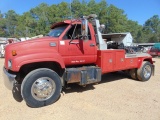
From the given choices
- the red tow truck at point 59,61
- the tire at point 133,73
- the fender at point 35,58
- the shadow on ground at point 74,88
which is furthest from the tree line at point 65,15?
the fender at point 35,58

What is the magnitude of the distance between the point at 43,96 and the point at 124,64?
356cm

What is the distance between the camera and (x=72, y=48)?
571 centimetres

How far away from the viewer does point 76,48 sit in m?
5.79

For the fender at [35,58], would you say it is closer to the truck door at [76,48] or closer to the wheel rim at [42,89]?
the truck door at [76,48]

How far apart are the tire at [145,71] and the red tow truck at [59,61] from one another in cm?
85

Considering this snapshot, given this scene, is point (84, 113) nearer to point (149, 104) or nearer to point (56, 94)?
point (56, 94)

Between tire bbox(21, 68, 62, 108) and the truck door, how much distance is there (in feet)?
2.70

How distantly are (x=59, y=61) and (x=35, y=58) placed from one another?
Answer: 731 millimetres

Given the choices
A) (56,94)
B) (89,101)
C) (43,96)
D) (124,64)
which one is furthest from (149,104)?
(43,96)

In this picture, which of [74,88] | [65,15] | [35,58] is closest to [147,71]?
[74,88]

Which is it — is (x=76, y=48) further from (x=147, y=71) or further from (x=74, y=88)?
(x=147, y=71)

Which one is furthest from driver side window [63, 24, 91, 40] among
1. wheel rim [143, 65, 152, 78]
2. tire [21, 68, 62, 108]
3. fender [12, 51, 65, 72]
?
wheel rim [143, 65, 152, 78]

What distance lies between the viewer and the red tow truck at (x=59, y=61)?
486 centimetres

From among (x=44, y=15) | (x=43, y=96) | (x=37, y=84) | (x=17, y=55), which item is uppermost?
(x=44, y=15)
